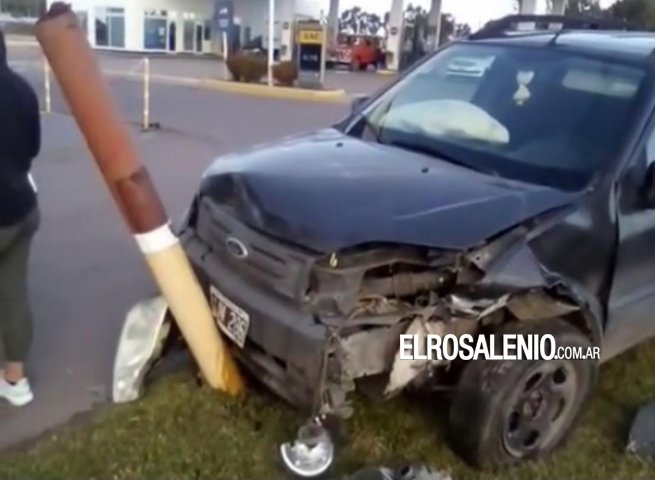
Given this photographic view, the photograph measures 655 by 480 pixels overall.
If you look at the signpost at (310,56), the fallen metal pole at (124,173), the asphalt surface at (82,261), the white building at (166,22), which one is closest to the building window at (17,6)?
the white building at (166,22)

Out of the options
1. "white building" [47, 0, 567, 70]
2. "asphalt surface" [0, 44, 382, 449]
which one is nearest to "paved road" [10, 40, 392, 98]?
"white building" [47, 0, 567, 70]

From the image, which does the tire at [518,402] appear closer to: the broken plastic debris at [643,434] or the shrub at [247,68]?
the broken plastic debris at [643,434]

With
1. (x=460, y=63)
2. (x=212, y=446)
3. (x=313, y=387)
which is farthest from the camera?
(x=460, y=63)

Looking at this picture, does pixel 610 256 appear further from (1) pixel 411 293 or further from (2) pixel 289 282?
(2) pixel 289 282

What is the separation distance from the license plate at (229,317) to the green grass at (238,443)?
1.55ft

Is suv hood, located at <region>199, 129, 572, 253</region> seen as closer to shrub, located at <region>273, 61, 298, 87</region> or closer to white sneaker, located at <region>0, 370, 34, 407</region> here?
white sneaker, located at <region>0, 370, 34, 407</region>

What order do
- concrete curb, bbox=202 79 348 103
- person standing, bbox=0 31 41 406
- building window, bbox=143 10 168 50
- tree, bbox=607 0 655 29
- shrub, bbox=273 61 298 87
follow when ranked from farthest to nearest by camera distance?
building window, bbox=143 10 168 50 < tree, bbox=607 0 655 29 < shrub, bbox=273 61 298 87 < concrete curb, bbox=202 79 348 103 < person standing, bbox=0 31 41 406

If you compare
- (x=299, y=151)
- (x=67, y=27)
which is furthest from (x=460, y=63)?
(x=67, y=27)

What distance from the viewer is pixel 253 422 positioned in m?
3.89

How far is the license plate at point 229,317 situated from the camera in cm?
350

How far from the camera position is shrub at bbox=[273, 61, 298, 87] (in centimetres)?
2431

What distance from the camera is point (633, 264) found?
12.9 feet

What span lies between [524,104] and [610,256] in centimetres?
94

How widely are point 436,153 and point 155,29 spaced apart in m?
42.8
